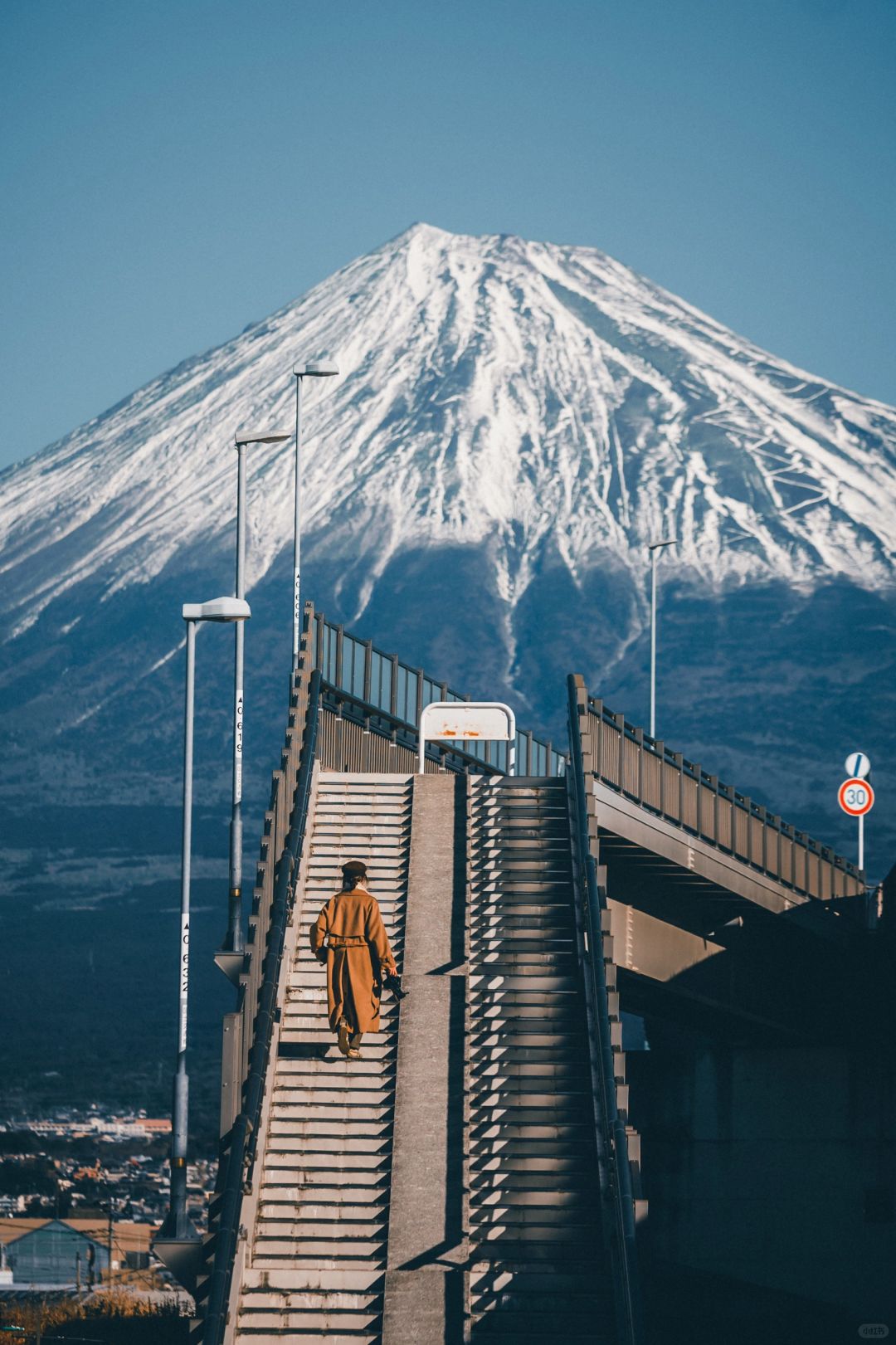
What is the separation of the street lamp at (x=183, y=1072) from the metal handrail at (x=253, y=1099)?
1.06 metres

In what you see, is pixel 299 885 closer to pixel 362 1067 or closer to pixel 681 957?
pixel 362 1067

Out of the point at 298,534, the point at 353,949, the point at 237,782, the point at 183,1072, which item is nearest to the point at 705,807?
the point at 298,534

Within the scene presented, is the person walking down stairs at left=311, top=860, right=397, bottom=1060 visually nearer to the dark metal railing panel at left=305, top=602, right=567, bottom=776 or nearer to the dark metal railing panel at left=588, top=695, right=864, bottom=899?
the dark metal railing panel at left=588, top=695, right=864, bottom=899

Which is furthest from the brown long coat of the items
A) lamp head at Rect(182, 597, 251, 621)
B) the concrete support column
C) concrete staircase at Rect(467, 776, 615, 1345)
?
lamp head at Rect(182, 597, 251, 621)

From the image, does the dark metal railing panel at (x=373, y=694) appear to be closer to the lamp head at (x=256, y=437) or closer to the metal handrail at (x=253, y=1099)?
the lamp head at (x=256, y=437)

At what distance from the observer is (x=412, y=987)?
75.3ft

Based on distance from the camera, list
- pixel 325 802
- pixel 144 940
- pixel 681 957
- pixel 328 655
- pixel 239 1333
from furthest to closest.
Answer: pixel 144 940 < pixel 681 957 < pixel 328 655 < pixel 325 802 < pixel 239 1333

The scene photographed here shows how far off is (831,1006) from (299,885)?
16.7 m

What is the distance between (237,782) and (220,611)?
2.05 m

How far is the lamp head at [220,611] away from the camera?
26.4m

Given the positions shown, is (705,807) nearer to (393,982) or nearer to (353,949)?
(393,982)

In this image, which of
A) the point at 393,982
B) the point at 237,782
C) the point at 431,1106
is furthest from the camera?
the point at 237,782

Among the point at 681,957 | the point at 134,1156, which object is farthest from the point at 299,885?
the point at 134,1156

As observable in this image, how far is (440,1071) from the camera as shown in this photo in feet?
70.7
